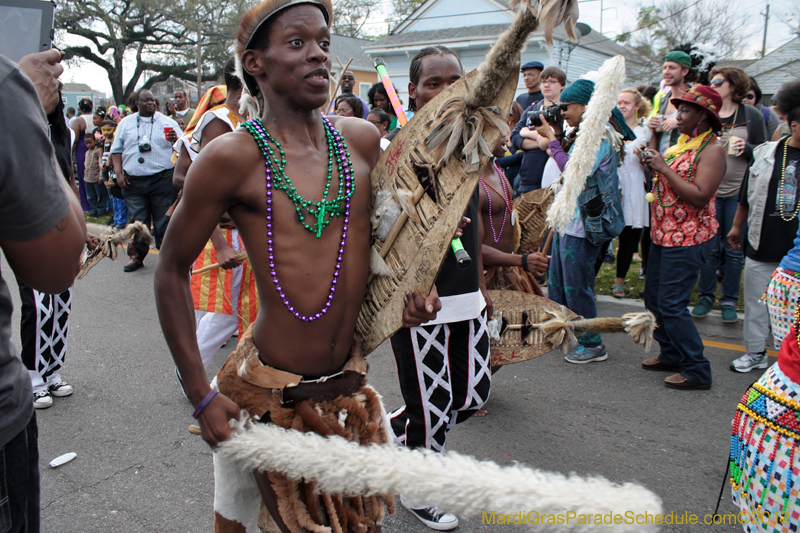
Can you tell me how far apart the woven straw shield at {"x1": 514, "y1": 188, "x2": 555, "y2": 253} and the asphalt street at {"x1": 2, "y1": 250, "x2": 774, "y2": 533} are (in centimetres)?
105

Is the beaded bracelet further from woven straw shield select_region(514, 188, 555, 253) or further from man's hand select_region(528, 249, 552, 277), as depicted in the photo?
woven straw shield select_region(514, 188, 555, 253)

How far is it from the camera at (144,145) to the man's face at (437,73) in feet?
18.9

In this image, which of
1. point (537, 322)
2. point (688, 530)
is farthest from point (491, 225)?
point (688, 530)

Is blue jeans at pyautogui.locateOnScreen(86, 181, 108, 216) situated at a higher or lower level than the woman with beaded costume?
lower

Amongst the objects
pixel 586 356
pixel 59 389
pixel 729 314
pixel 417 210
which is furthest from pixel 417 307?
pixel 729 314

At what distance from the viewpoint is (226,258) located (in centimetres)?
338

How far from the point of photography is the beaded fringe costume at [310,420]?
170 cm

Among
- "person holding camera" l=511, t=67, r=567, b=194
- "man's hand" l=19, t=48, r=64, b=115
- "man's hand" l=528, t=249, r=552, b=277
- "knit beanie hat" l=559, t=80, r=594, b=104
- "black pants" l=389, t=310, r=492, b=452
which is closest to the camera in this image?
"man's hand" l=19, t=48, r=64, b=115

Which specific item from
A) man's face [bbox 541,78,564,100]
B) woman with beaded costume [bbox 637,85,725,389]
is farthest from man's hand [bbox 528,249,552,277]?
man's face [bbox 541,78,564,100]

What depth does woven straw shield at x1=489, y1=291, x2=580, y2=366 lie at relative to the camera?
3410 millimetres

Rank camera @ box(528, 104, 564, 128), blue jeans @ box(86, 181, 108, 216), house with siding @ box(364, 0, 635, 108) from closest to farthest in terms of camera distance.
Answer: camera @ box(528, 104, 564, 128) < blue jeans @ box(86, 181, 108, 216) < house with siding @ box(364, 0, 635, 108)

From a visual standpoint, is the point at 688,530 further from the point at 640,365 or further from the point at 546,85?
the point at 546,85

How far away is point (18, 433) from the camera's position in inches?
53.2

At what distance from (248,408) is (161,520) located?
4.28 feet
